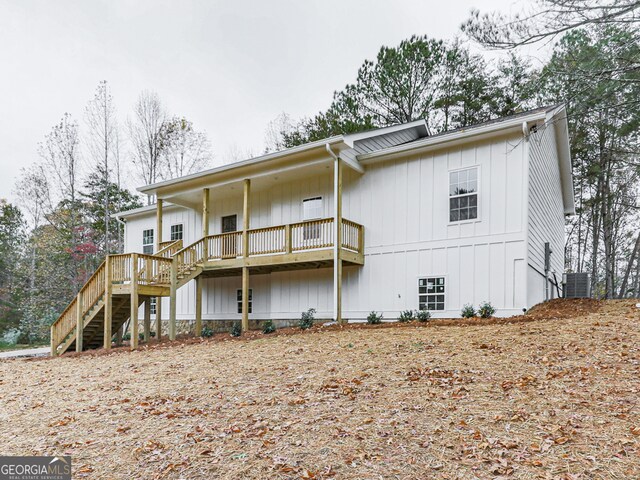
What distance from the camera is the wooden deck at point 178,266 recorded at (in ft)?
40.0

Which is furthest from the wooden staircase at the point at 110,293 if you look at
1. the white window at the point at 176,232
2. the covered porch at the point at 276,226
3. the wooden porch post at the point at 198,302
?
the white window at the point at 176,232

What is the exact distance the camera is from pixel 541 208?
42.1ft

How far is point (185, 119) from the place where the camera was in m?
27.0

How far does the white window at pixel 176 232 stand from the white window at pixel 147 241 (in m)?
1.60

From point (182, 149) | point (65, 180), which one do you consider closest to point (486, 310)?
point (182, 149)

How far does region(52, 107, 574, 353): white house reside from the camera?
35.4 ft

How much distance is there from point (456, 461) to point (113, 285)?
11.5 m

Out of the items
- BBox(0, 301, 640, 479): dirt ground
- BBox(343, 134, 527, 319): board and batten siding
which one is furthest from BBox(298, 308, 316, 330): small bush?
BBox(0, 301, 640, 479): dirt ground

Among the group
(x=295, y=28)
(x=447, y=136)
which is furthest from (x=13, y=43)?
(x=447, y=136)

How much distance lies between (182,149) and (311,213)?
643 inches

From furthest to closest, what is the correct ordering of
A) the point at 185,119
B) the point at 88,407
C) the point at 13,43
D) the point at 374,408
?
the point at 185,119 < the point at 13,43 < the point at 88,407 < the point at 374,408

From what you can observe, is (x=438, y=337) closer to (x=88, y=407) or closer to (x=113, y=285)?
(x=88, y=407)

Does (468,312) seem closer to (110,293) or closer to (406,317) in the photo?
(406,317)

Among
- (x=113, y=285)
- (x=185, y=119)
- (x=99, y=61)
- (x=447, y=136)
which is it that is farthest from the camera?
(x=185, y=119)
